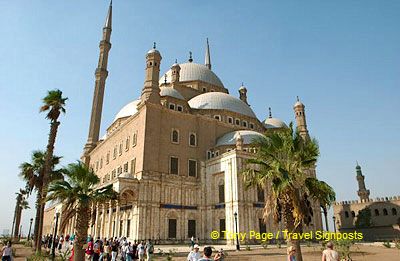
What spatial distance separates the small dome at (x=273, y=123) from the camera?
1647 inches

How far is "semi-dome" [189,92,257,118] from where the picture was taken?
35844mm

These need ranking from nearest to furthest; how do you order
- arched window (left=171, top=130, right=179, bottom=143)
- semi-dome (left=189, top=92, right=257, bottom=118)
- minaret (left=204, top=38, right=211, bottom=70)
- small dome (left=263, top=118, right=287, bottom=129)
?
1. arched window (left=171, top=130, right=179, bottom=143)
2. semi-dome (left=189, top=92, right=257, bottom=118)
3. small dome (left=263, top=118, right=287, bottom=129)
4. minaret (left=204, top=38, right=211, bottom=70)

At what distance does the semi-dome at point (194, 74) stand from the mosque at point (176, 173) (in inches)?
311

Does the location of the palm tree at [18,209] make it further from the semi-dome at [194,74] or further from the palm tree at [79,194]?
the palm tree at [79,194]

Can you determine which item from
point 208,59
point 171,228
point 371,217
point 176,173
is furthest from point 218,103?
point 371,217

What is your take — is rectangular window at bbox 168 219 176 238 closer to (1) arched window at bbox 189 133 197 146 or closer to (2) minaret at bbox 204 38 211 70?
(1) arched window at bbox 189 133 197 146

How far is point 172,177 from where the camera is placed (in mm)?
28031

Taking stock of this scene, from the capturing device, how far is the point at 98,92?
41.5 m

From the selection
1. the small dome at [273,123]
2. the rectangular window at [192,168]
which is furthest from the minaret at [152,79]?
the small dome at [273,123]

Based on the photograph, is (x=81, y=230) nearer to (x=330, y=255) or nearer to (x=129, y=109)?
(x=330, y=255)

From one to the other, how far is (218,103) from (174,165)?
10.8 metres

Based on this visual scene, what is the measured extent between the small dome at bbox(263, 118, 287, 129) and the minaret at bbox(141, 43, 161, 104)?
18.0 metres

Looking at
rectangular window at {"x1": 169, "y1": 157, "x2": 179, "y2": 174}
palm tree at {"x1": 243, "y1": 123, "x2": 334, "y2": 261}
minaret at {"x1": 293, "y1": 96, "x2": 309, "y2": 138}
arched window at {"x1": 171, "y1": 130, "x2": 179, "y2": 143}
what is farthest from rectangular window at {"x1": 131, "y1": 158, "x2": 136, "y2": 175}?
minaret at {"x1": 293, "y1": 96, "x2": 309, "y2": 138}

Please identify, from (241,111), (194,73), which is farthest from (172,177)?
(194,73)
